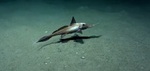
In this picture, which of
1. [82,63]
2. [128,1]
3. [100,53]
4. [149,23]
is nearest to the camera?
[82,63]

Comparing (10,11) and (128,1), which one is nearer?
(10,11)

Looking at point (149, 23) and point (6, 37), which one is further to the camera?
point (149, 23)

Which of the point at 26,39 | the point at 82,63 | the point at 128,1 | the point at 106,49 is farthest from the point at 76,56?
the point at 128,1

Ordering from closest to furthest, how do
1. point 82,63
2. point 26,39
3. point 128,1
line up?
point 82,63, point 26,39, point 128,1

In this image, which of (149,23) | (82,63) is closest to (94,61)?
(82,63)

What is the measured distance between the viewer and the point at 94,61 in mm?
3916

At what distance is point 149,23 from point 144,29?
0.70 metres

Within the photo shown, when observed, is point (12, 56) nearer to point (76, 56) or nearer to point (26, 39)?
point (26, 39)

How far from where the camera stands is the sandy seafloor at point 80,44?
Result: 383 centimetres

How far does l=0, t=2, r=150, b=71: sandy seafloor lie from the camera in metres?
3.83

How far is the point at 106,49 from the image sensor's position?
4336 millimetres

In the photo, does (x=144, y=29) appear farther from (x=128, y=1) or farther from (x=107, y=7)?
(x=128, y=1)

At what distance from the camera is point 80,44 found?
455 centimetres

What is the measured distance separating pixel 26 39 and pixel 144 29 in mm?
3297
